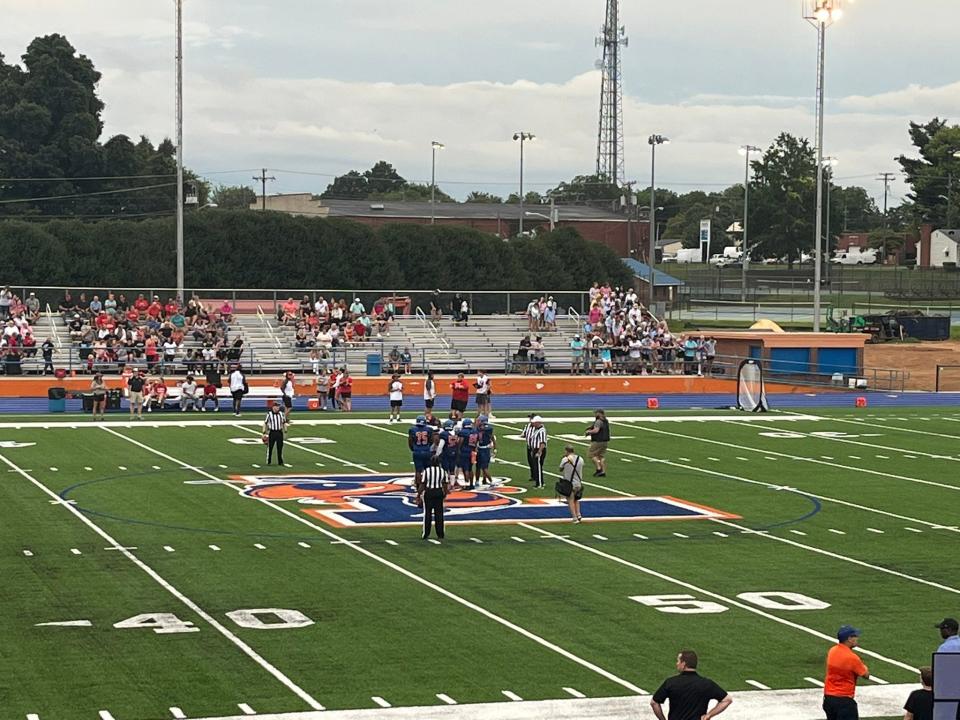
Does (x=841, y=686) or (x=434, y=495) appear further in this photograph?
(x=434, y=495)

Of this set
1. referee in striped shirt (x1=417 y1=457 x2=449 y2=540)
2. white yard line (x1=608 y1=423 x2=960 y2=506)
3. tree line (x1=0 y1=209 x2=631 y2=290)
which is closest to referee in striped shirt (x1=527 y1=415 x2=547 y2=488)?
white yard line (x1=608 y1=423 x2=960 y2=506)

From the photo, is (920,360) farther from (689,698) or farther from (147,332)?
(689,698)

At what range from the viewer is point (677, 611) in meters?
19.5

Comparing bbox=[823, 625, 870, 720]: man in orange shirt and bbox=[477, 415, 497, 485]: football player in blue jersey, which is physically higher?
bbox=[477, 415, 497, 485]: football player in blue jersey

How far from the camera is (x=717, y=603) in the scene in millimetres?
19953

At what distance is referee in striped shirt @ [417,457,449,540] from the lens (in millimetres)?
24172

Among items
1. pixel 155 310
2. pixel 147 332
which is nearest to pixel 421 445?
pixel 147 332

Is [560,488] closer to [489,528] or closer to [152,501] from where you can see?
[489,528]

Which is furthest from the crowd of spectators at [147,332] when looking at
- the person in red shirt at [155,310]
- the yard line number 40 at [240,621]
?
the yard line number 40 at [240,621]

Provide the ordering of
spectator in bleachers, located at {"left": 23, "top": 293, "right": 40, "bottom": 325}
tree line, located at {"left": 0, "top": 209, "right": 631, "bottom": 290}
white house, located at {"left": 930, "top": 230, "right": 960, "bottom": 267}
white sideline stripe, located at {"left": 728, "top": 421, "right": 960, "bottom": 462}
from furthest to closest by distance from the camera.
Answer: white house, located at {"left": 930, "top": 230, "right": 960, "bottom": 267}, tree line, located at {"left": 0, "top": 209, "right": 631, "bottom": 290}, spectator in bleachers, located at {"left": 23, "top": 293, "right": 40, "bottom": 325}, white sideline stripe, located at {"left": 728, "top": 421, "right": 960, "bottom": 462}

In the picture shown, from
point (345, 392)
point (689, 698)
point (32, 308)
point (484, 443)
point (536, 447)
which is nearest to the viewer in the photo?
point (689, 698)

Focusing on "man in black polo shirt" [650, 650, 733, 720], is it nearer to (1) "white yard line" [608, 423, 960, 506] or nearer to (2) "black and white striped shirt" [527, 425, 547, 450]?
(1) "white yard line" [608, 423, 960, 506]

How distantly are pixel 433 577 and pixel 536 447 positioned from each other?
885 cm

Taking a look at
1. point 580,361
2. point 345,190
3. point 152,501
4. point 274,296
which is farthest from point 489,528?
point 345,190
